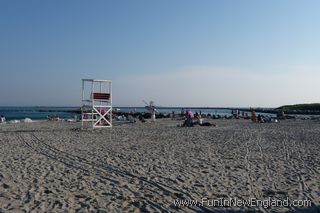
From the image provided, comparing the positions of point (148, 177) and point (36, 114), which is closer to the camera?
point (148, 177)

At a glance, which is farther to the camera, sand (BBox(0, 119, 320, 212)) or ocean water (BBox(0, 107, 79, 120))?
ocean water (BBox(0, 107, 79, 120))

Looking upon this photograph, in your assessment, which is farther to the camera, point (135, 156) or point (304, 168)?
point (135, 156)

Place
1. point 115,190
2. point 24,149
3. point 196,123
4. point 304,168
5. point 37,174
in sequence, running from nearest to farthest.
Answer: point 115,190 < point 37,174 < point 304,168 < point 24,149 < point 196,123

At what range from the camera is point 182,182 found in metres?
7.76

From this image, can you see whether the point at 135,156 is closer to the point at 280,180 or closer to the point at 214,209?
the point at 280,180

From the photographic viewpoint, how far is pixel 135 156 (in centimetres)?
1145

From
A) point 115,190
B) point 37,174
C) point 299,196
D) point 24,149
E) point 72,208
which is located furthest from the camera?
point 24,149

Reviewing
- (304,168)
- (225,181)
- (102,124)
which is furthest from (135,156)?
(102,124)

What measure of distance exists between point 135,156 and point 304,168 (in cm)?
491

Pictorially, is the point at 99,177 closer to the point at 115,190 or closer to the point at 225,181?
the point at 115,190

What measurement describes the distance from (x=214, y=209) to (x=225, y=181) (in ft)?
6.65

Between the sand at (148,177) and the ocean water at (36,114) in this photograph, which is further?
the ocean water at (36,114)

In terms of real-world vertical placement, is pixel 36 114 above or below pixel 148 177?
below

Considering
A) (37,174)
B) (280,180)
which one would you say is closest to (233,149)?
(280,180)
